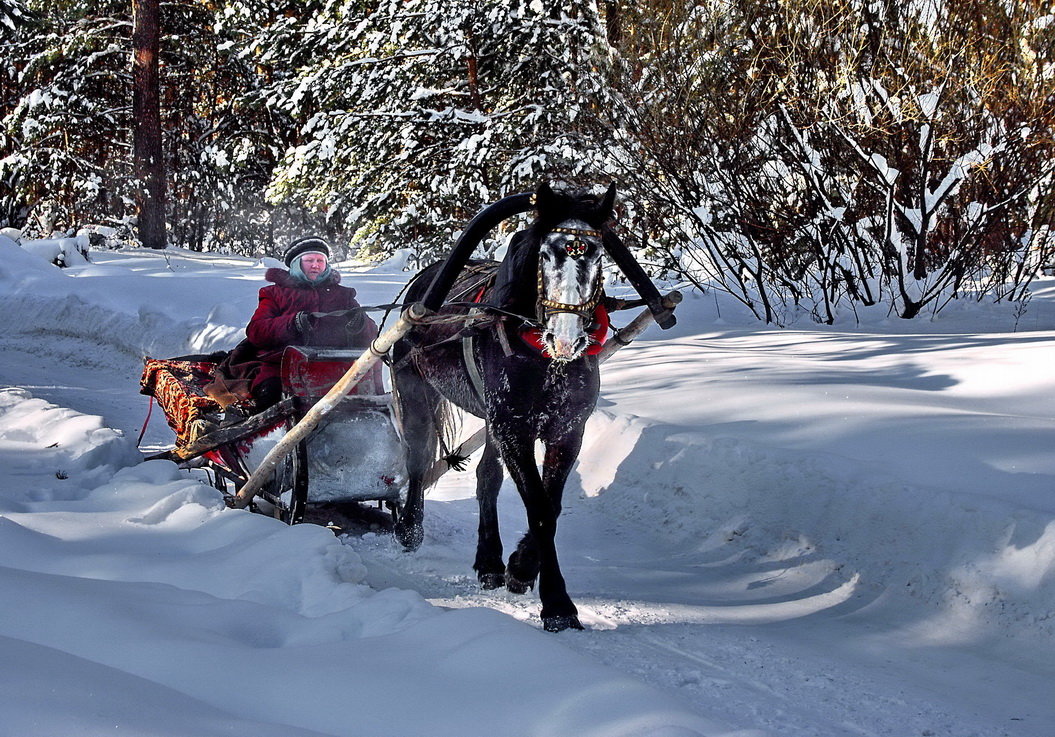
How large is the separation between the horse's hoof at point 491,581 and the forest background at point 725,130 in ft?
23.5

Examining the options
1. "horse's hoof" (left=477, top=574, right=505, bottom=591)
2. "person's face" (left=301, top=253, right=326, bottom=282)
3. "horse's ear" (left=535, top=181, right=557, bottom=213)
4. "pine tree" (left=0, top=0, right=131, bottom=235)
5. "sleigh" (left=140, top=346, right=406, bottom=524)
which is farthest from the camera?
"pine tree" (left=0, top=0, right=131, bottom=235)

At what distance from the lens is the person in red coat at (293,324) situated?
18.6 feet

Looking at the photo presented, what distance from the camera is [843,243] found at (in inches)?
448

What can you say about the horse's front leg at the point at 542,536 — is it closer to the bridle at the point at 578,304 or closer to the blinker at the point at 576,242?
the bridle at the point at 578,304

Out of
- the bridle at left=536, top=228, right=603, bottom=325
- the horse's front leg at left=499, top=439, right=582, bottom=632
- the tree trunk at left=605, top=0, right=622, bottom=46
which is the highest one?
the tree trunk at left=605, top=0, right=622, bottom=46

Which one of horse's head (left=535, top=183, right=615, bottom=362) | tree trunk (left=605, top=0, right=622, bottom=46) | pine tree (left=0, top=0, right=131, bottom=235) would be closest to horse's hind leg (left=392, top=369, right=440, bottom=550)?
horse's head (left=535, top=183, right=615, bottom=362)

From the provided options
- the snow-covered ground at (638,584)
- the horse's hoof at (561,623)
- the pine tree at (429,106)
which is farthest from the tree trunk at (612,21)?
the horse's hoof at (561,623)

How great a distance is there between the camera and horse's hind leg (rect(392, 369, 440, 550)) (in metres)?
5.46

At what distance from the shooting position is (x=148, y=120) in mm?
21453

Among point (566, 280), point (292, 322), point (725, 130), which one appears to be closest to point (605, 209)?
point (566, 280)

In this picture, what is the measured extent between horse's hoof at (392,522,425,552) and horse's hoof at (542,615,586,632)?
4.87ft

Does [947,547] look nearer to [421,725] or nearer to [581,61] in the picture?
[421,725]

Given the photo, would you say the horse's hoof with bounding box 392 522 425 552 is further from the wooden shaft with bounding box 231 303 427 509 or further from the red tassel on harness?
the red tassel on harness

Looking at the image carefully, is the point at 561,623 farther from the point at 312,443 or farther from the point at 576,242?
the point at 312,443
